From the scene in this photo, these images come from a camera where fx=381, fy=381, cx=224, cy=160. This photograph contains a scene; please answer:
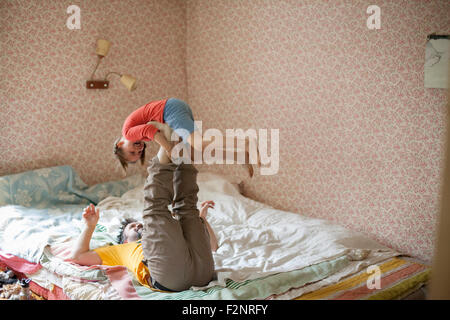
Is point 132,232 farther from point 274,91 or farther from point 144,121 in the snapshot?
point 274,91

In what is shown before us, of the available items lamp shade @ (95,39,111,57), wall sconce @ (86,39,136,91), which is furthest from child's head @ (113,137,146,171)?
lamp shade @ (95,39,111,57)

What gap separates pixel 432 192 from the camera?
217 centimetres

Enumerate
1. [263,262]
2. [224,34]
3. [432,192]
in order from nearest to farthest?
1. [263,262]
2. [432,192]
3. [224,34]

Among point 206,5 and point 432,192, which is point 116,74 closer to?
point 206,5

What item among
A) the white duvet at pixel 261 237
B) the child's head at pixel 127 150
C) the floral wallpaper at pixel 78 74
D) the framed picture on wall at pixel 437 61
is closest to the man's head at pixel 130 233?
the white duvet at pixel 261 237

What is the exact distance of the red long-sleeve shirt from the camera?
1.88 m

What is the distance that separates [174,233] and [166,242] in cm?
5

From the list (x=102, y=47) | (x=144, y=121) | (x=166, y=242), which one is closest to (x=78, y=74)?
(x=102, y=47)

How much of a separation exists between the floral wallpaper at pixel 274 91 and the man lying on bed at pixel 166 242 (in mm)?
1219

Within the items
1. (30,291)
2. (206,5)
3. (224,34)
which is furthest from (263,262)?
(206,5)

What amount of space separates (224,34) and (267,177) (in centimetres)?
133

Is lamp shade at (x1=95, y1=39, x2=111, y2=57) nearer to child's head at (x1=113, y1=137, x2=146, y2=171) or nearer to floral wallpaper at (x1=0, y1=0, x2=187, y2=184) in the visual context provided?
floral wallpaper at (x1=0, y1=0, x2=187, y2=184)

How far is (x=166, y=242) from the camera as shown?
5.53ft

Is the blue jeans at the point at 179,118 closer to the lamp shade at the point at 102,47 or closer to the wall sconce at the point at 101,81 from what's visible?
the wall sconce at the point at 101,81
